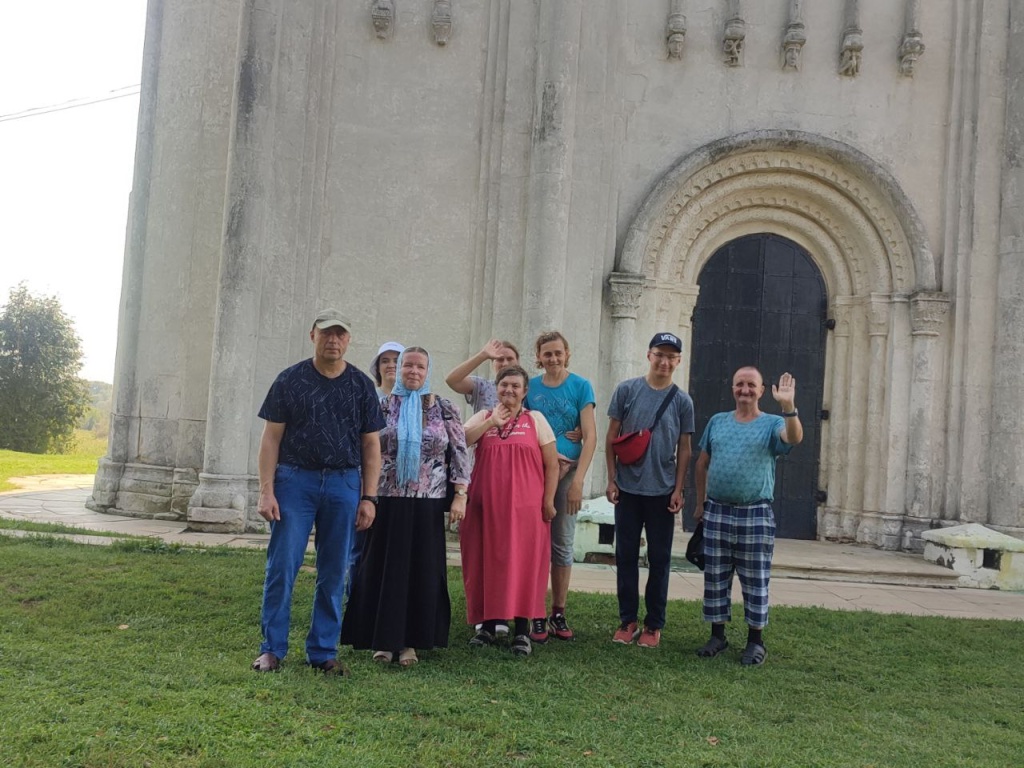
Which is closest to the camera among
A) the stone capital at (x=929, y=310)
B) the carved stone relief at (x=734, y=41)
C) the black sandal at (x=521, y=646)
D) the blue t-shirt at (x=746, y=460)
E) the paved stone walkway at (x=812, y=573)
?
the black sandal at (x=521, y=646)

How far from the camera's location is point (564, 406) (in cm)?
519

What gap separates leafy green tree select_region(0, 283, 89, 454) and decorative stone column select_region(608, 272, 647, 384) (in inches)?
1007

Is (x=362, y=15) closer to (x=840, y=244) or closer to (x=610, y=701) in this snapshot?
(x=840, y=244)

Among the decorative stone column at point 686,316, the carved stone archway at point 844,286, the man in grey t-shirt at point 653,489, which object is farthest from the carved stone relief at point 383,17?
the man in grey t-shirt at point 653,489

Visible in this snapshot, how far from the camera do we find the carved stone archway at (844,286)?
9336mm

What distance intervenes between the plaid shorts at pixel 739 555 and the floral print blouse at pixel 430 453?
159cm

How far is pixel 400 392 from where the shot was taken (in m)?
4.52

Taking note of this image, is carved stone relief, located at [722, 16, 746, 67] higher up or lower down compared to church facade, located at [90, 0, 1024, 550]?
higher up

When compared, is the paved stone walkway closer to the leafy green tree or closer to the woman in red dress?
the woman in red dress

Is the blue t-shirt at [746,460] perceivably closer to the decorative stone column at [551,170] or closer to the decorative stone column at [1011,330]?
the decorative stone column at [551,170]

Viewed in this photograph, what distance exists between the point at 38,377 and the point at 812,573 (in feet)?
93.3

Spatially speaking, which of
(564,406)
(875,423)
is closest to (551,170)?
(564,406)

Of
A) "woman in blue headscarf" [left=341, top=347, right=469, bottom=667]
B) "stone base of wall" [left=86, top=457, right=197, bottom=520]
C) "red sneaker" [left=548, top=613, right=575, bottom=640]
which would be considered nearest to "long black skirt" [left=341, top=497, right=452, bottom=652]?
"woman in blue headscarf" [left=341, top=347, right=469, bottom=667]

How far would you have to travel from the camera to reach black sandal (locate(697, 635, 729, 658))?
4.89 meters
